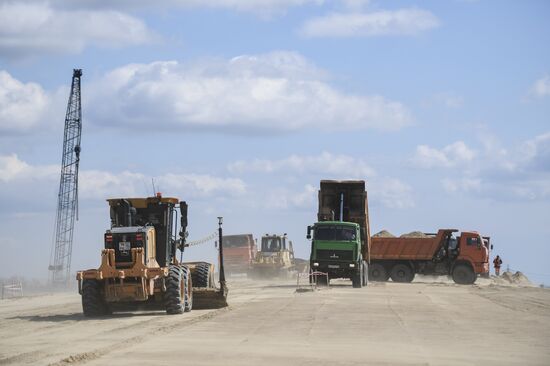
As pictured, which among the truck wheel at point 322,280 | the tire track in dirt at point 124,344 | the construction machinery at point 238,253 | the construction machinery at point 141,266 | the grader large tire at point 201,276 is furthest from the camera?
the construction machinery at point 238,253

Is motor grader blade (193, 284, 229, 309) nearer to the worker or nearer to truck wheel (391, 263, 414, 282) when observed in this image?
truck wheel (391, 263, 414, 282)

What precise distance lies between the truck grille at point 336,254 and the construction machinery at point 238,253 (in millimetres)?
27190

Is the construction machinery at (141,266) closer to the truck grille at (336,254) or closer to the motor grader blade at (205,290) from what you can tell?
the motor grader blade at (205,290)

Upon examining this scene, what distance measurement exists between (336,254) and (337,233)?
3.07ft

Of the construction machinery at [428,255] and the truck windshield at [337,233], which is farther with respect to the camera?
the construction machinery at [428,255]

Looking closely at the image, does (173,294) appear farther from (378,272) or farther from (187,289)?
(378,272)

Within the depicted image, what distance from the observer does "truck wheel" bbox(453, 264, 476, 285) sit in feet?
180

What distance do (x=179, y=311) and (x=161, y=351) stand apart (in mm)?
9251

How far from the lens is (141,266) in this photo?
82.5 feet

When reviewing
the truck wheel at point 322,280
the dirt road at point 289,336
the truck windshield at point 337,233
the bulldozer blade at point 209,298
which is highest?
the truck windshield at point 337,233

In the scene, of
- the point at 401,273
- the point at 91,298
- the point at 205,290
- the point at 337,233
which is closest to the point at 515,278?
the point at 401,273

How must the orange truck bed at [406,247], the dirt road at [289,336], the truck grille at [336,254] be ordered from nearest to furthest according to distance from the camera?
the dirt road at [289,336], the truck grille at [336,254], the orange truck bed at [406,247]

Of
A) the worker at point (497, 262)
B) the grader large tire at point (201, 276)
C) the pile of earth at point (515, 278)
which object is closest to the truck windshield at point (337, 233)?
the grader large tire at point (201, 276)

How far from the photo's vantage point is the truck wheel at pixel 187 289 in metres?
27.0
